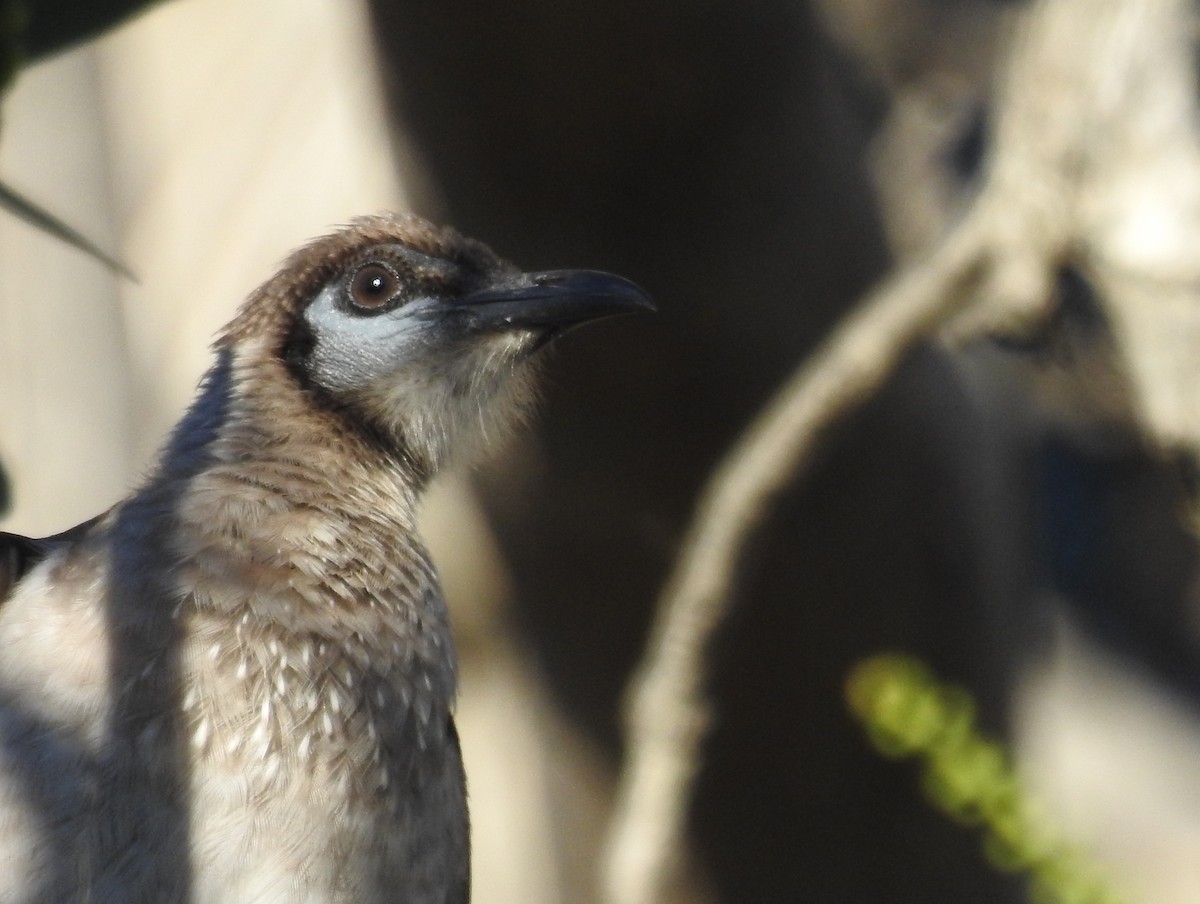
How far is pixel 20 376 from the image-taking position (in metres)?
5.76

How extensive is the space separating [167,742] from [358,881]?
319 millimetres

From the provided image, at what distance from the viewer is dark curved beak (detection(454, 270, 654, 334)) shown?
239 centimetres

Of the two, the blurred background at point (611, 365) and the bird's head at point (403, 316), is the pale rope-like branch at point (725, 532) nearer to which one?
the blurred background at point (611, 365)

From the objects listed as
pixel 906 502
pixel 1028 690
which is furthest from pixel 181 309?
pixel 1028 690

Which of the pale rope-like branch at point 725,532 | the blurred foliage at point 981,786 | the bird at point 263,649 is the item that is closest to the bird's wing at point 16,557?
the bird at point 263,649

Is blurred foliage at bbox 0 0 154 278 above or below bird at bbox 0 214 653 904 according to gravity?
above

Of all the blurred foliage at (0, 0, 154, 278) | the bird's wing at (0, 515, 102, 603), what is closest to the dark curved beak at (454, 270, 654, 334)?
the bird's wing at (0, 515, 102, 603)

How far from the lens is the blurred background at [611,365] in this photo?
12.8ft

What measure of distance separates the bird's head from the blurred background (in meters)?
1.38

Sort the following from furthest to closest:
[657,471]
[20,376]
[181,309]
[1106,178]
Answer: [20,376]
[181,309]
[657,471]
[1106,178]

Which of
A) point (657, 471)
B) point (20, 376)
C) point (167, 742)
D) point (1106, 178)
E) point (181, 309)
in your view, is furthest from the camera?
point (20, 376)

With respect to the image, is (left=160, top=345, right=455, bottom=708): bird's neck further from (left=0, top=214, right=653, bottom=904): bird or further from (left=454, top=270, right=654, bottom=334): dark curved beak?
(left=454, top=270, right=654, bottom=334): dark curved beak

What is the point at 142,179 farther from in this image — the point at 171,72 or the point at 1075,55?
the point at 1075,55

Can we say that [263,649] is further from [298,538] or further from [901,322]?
[901,322]
